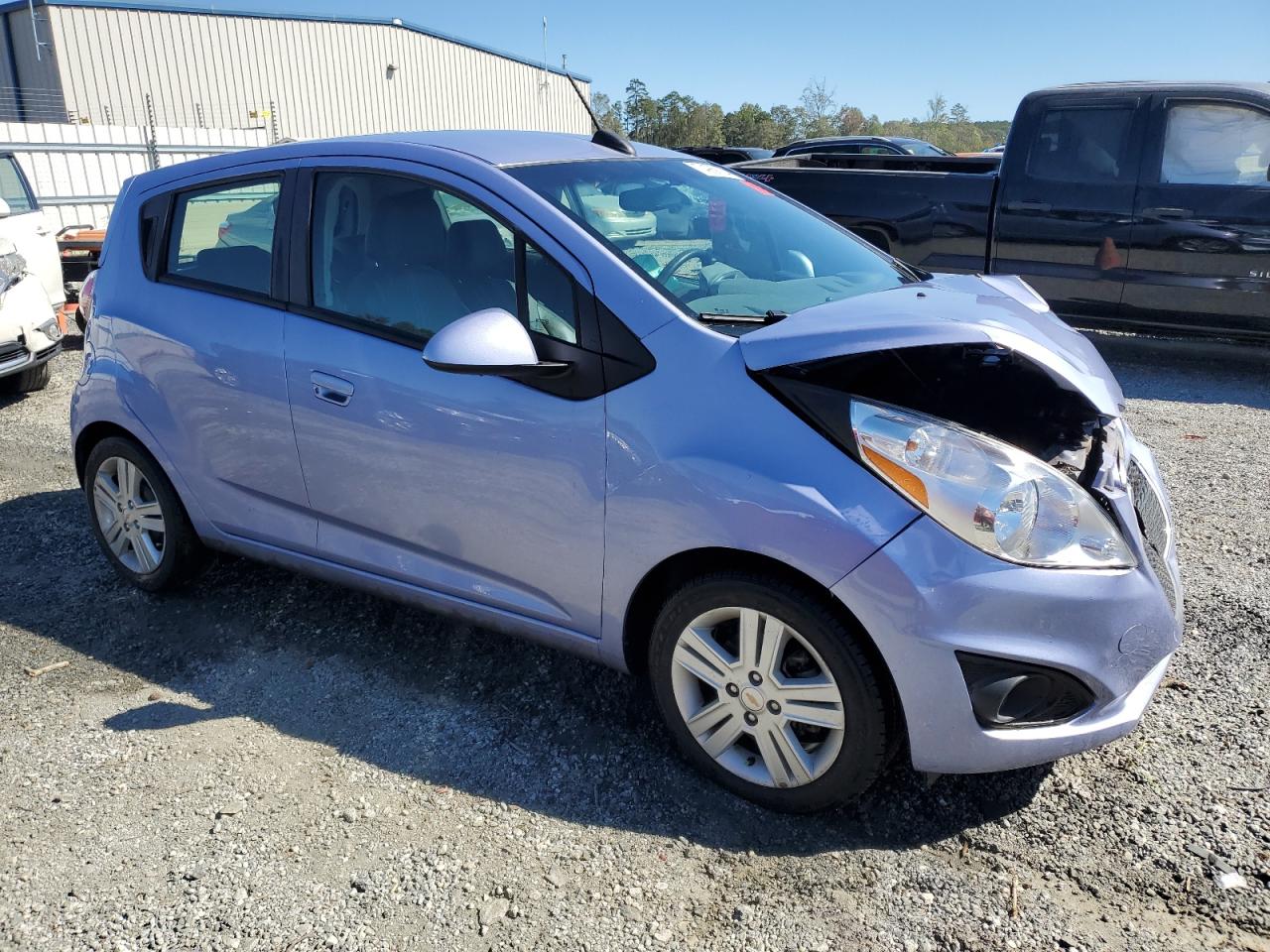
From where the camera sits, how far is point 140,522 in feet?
12.9

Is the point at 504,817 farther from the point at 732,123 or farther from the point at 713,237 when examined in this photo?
the point at 732,123

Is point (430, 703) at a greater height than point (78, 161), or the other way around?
point (78, 161)

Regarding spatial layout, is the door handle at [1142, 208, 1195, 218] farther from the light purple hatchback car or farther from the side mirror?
the side mirror

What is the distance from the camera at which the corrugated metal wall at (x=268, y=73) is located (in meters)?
32.2

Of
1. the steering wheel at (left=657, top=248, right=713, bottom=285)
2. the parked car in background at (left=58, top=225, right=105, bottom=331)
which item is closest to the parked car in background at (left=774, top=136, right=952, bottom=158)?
the parked car in background at (left=58, top=225, right=105, bottom=331)

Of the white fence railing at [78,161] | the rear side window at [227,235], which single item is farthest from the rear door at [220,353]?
the white fence railing at [78,161]

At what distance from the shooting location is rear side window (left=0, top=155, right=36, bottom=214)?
29.1 ft

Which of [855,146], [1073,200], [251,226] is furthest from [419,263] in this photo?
[855,146]

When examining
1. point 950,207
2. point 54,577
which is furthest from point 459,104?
point 54,577

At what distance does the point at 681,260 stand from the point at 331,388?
1.16m

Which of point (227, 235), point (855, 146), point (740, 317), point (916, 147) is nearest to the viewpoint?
point (740, 317)

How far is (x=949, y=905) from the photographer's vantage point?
229cm

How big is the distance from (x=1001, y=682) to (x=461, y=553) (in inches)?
61.3

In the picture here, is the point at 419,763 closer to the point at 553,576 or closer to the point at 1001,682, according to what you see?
the point at 553,576
